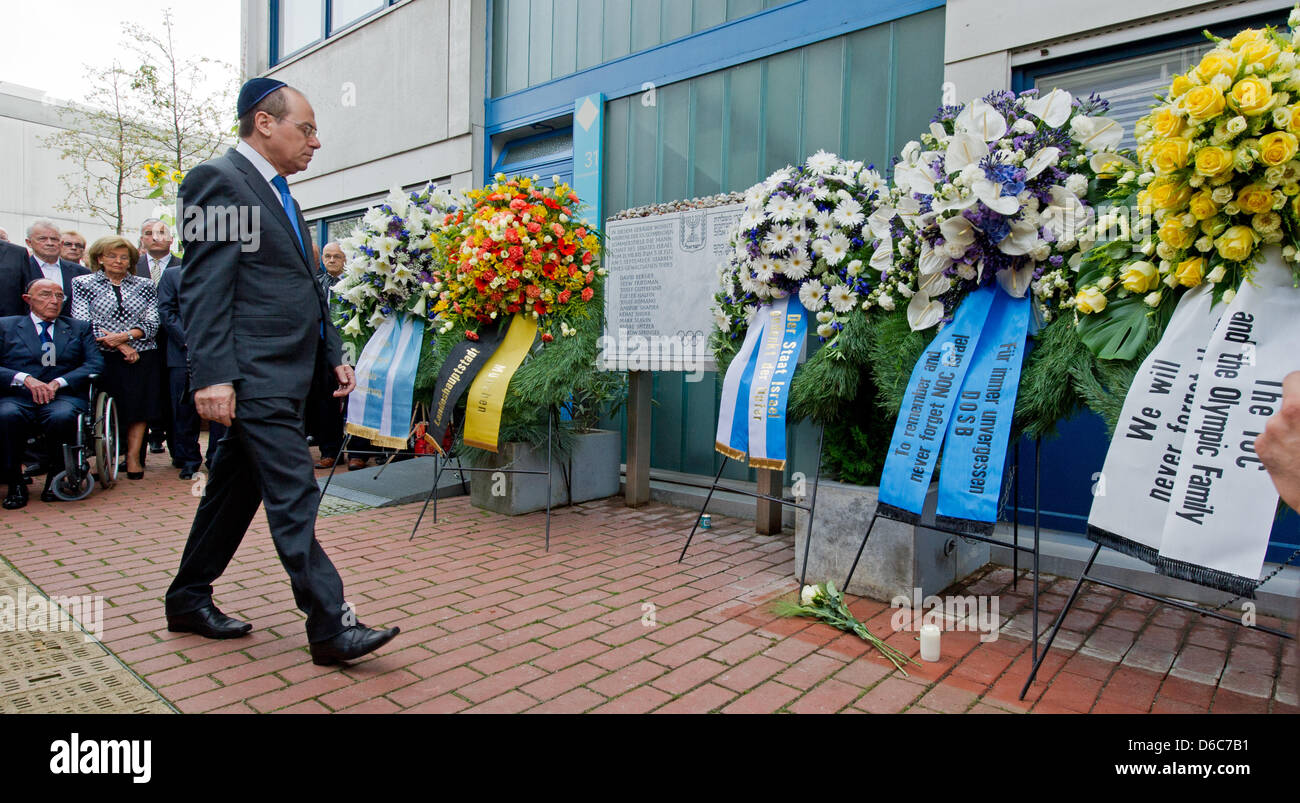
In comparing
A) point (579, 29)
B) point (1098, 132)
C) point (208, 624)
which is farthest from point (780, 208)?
point (579, 29)

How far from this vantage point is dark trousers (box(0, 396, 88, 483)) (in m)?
6.00

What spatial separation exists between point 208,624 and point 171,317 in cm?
488

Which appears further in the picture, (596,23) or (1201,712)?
(596,23)

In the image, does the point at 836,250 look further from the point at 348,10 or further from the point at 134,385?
the point at 348,10

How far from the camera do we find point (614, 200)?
7.21m

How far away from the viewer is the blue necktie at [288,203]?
3190 mm

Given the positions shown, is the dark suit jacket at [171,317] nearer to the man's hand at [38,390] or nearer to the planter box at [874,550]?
the man's hand at [38,390]

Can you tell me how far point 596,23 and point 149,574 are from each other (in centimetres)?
593

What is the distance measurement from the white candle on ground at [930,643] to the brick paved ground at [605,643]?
5 cm

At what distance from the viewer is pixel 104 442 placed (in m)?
6.63

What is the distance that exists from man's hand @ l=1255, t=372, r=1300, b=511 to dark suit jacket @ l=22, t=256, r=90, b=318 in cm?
830

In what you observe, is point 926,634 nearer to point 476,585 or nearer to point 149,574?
point 476,585

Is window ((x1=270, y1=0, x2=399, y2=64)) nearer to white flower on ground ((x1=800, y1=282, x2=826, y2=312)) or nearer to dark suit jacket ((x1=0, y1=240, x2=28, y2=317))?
dark suit jacket ((x1=0, y1=240, x2=28, y2=317))
